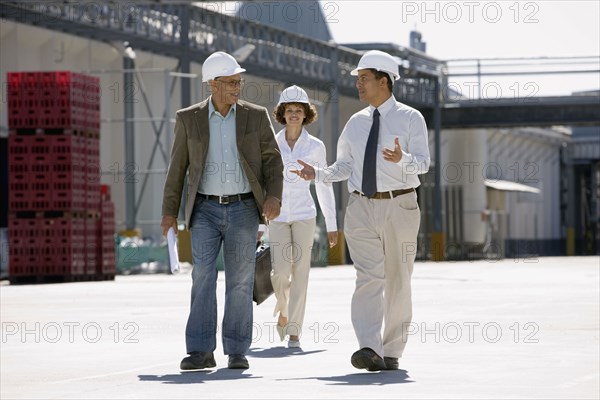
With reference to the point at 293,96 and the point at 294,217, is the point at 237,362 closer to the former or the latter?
the point at 294,217

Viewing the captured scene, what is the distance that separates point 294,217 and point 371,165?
2.50m

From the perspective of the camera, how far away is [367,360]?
959 centimetres

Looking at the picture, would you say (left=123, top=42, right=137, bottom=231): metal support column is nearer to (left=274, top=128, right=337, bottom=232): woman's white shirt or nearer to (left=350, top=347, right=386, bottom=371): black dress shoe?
(left=274, top=128, right=337, bottom=232): woman's white shirt

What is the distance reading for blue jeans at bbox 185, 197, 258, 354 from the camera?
32.6 ft

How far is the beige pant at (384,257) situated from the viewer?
9.83 metres

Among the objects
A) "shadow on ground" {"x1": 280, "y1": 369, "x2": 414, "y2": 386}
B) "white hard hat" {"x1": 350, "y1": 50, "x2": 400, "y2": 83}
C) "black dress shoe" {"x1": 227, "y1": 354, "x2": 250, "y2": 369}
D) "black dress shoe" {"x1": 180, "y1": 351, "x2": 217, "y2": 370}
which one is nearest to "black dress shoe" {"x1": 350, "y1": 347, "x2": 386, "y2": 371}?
"shadow on ground" {"x1": 280, "y1": 369, "x2": 414, "y2": 386}

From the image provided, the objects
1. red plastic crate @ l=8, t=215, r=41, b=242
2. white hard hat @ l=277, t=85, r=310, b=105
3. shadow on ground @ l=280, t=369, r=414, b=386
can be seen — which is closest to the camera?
shadow on ground @ l=280, t=369, r=414, b=386

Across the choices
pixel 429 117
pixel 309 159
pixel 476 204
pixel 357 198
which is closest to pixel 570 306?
pixel 309 159

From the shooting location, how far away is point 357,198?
32.8ft

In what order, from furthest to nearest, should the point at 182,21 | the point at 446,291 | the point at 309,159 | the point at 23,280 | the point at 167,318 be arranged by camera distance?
the point at 182,21, the point at 23,280, the point at 446,291, the point at 167,318, the point at 309,159

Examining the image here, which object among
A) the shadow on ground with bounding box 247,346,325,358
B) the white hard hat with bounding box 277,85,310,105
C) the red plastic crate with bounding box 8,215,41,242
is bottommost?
the shadow on ground with bounding box 247,346,325,358

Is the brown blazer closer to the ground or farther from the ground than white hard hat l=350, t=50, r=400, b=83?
closer to the ground

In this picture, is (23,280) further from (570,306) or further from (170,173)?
(170,173)

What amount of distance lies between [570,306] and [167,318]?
445cm
